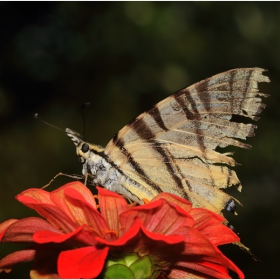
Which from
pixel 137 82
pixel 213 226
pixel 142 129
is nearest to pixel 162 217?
pixel 213 226

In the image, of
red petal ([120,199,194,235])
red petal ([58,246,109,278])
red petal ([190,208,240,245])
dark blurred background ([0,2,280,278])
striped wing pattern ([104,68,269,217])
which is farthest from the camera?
dark blurred background ([0,2,280,278])

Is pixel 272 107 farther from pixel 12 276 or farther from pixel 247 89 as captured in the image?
pixel 247 89

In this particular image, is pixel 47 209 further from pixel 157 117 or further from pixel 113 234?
pixel 157 117

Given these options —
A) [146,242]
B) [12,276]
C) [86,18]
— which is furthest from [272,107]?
[146,242]

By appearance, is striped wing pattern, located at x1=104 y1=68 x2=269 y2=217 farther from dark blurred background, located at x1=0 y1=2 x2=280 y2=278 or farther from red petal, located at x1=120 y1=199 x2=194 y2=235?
dark blurred background, located at x1=0 y1=2 x2=280 y2=278

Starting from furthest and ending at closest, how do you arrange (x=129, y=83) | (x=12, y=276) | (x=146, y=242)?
(x=129, y=83) < (x=12, y=276) < (x=146, y=242)

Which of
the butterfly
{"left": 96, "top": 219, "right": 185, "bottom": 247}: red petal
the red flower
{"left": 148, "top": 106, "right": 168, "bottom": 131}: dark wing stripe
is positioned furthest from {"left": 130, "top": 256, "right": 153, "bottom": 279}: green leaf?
{"left": 148, "top": 106, "right": 168, "bottom": 131}: dark wing stripe
